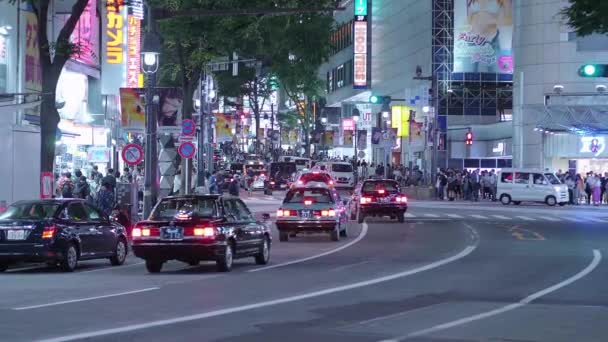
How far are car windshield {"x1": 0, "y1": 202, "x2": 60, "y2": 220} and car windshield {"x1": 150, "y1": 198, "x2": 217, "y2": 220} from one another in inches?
84.1

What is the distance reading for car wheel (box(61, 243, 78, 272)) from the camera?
2280 cm

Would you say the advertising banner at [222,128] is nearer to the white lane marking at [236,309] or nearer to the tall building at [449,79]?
the tall building at [449,79]

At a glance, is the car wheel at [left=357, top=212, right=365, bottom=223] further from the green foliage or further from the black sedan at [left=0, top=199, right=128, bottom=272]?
the black sedan at [left=0, top=199, right=128, bottom=272]

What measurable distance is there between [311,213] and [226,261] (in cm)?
999

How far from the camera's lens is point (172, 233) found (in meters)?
22.2

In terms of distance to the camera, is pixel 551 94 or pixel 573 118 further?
pixel 551 94

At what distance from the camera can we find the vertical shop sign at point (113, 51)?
41.9 meters

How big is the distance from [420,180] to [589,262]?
50.7 m

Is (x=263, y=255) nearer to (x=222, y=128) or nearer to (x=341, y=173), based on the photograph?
(x=222, y=128)

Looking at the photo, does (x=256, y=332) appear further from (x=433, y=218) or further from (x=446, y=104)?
(x=446, y=104)

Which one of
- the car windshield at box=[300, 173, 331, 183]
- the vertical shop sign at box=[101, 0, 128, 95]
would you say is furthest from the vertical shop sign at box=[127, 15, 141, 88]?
the car windshield at box=[300, 173, 331, 183]

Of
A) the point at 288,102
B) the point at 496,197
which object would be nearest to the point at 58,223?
the point at 496,197

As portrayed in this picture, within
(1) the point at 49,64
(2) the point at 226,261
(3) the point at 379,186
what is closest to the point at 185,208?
(2) the point at 226,261

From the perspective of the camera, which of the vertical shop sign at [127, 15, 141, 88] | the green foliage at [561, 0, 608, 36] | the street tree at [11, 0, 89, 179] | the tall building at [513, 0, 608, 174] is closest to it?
the street tree at [11, 0, 89, 179]
